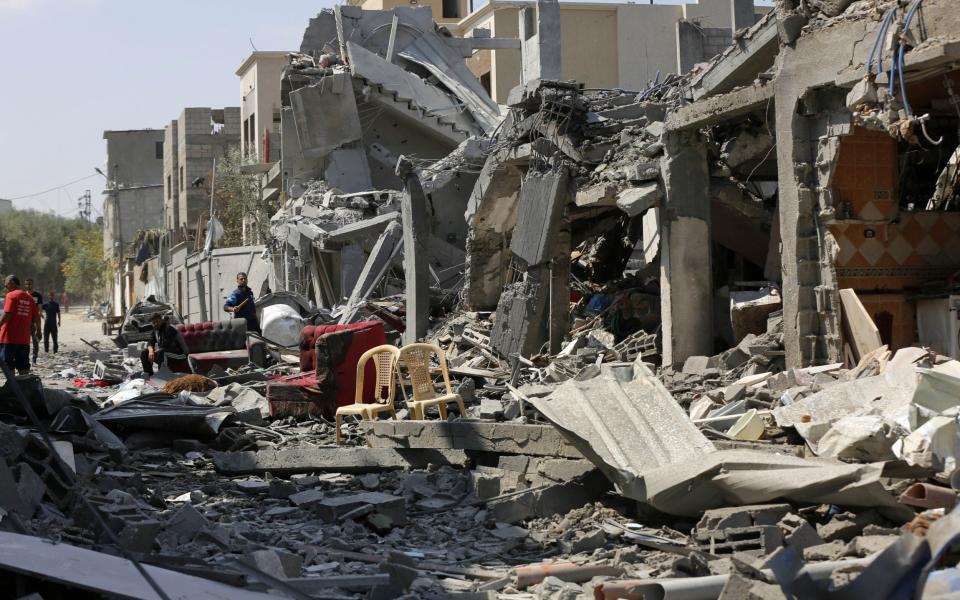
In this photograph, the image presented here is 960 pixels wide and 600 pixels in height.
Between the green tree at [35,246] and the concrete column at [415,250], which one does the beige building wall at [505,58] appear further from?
the green tree at [35,246]

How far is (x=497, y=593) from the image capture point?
609 centimetres

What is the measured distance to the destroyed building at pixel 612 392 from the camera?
6328mm

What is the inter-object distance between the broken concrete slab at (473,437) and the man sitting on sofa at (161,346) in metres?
6.93

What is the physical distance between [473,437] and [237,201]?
1377 inches

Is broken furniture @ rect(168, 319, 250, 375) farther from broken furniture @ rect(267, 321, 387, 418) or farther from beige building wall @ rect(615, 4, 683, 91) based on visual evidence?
beige building wall @ rect(615, 4, 683, 91)

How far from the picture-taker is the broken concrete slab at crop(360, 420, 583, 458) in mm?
8773

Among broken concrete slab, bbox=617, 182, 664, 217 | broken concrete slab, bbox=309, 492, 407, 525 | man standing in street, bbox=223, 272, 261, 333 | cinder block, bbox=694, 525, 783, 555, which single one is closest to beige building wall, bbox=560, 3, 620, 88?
man standing in street, bbox=223, 272, 261, 333

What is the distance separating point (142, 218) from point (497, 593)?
192 ft

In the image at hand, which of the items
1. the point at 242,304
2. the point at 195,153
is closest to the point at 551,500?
the point at 242,304

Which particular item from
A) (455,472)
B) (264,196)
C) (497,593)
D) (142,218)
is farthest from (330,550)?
(142,218)

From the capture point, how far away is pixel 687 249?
13711 millimetres

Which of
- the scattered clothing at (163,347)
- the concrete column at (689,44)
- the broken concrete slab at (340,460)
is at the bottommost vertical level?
the broken concrete slab at (340,460)

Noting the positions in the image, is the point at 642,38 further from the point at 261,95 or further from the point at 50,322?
the point at 50,322

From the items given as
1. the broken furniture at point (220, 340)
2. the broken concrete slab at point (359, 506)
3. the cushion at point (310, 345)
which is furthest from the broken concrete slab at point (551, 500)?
the broken furniture at point (220, 340)
